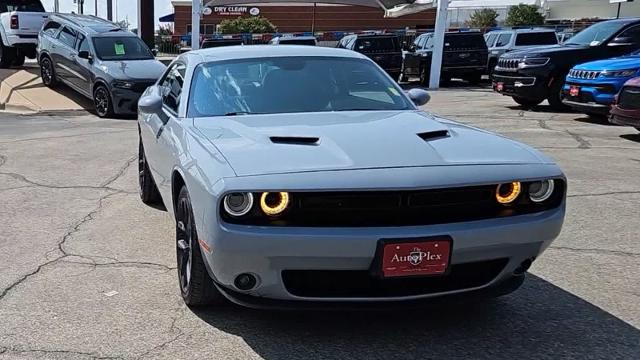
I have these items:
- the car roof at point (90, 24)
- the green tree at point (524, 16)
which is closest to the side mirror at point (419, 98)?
the car roof at point (90, 24)

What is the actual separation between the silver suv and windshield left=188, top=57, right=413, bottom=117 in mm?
17489

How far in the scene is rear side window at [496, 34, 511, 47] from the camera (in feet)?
73.7

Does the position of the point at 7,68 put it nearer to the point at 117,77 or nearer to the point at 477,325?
the point at 117,77

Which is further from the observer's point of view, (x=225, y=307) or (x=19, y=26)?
(x=19, y=26)

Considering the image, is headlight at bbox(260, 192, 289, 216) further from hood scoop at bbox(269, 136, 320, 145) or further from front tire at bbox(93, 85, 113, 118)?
front tire at bbox(93, 85, 113, 118)

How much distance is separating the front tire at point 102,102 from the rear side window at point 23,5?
7837mm

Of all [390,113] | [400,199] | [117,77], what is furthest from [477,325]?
[117,77]

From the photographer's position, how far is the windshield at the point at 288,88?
4180 mm

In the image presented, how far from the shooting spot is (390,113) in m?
4.16

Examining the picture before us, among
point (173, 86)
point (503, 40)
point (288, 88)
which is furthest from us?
point (503, 40)

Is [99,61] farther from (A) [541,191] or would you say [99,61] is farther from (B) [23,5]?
(A) [541,191]

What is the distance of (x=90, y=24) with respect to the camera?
15.0m

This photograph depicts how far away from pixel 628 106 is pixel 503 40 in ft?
47.0

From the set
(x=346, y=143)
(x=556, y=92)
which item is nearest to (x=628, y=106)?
(x=556, y=92)
